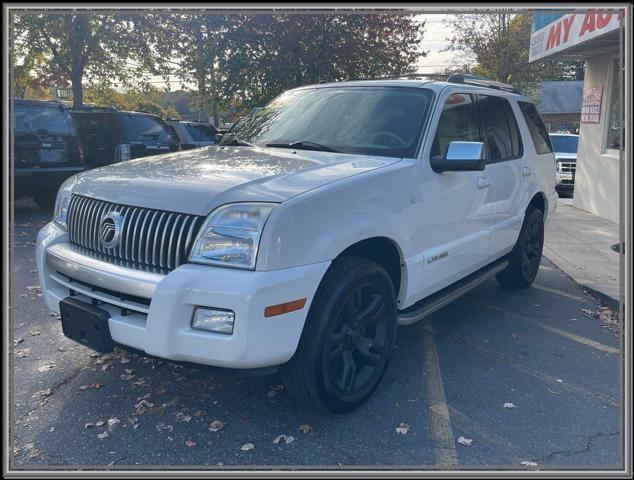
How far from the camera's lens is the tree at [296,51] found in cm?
1405

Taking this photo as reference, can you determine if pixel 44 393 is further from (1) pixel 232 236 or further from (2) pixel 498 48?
(2) pixel 498 48

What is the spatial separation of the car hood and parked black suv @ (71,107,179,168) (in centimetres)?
841

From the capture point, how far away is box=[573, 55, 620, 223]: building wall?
9984 millimetres

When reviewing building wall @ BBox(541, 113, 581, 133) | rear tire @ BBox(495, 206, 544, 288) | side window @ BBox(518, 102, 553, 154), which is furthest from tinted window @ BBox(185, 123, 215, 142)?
building wall @ BBox(541, 113, 581, 133)

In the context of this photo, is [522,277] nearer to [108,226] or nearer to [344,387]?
[344,387]

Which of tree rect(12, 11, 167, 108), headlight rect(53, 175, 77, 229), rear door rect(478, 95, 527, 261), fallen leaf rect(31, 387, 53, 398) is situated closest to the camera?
fallen leaf rect(31, 387, 53, 398)

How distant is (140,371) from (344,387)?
1.48 metres

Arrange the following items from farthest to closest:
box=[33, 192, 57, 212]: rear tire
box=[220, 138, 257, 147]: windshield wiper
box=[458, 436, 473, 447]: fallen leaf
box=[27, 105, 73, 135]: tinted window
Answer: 1. box=[33, 192, 57, 212]: rear tire
2. box=[27, 105, 73, 135]: tinted window
3. box=[220, 138, 257, 147]: windshield wiper
4. box=[458, 436, 473, 447]: fallen leaf

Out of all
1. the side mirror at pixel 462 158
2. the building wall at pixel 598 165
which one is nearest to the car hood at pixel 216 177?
the side mirror at pixel 462 158

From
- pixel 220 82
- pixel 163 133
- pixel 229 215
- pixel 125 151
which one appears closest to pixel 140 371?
Answer: pixel 229 215

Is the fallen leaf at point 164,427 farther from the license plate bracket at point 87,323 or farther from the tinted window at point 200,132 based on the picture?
the tinted window at point 200,132

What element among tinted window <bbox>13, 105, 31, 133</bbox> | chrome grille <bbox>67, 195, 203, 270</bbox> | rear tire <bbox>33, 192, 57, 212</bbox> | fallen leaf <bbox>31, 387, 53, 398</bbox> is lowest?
fallen leaf <bbox>31, 387, 53, 398</bbox>

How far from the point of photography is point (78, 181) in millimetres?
3688

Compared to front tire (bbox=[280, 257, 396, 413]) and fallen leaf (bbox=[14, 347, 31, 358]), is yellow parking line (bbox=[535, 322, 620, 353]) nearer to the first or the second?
front tire (bbox=[280, 257, 396, 413])
